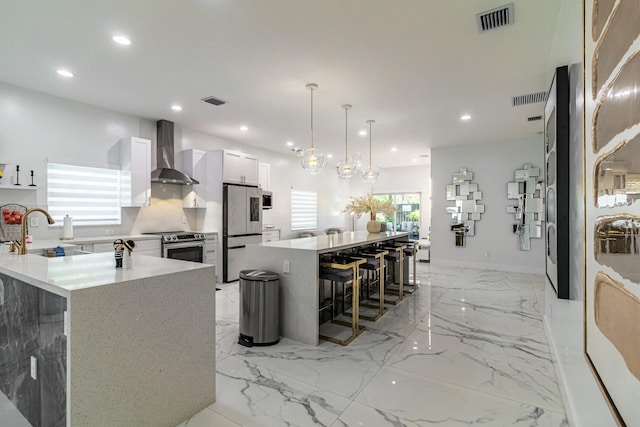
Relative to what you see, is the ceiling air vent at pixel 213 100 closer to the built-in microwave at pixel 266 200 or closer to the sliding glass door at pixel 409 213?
the built-in microwave at pixel 266 200

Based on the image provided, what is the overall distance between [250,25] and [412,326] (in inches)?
137

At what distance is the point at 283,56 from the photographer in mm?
3258

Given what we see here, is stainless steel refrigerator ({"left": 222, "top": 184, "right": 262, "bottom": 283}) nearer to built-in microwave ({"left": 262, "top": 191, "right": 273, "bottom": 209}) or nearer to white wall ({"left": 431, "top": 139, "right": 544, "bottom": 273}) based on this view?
built-in microwave ({"left": 262, "top": 191, "right": 273, "bottom": 209})

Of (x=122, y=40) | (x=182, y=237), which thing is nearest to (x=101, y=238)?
(x=182, y=237)

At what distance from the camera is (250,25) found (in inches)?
108

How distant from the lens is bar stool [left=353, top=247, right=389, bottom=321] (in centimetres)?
379

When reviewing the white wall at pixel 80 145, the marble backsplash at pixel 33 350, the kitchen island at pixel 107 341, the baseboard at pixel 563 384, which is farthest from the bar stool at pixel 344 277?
the white wall at pixel 80 145

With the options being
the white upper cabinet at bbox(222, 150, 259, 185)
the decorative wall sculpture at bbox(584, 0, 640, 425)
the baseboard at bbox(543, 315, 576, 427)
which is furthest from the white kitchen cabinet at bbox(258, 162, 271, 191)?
the decorative wall sculpture at bbox(584, 0, 640, 425)

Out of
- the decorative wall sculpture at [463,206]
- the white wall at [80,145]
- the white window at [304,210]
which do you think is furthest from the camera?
the white window at [304,210]

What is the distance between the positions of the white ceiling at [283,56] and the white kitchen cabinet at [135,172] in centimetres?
54

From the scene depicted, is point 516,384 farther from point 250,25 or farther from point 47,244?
point 47,244

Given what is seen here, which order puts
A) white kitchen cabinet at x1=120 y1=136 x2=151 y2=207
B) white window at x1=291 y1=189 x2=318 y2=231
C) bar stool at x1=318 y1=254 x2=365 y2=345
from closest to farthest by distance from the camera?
bar stool at x1=318 y1=254 x2=365 y2=345
white kitchen cabinet at x1=120 y1=136 x2=151 y2=207
white window at x1=291 y1=189 x2=318 y2=231

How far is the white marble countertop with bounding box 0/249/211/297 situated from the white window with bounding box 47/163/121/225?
2.31 meters

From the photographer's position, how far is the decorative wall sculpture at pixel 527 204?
645 centimetres
